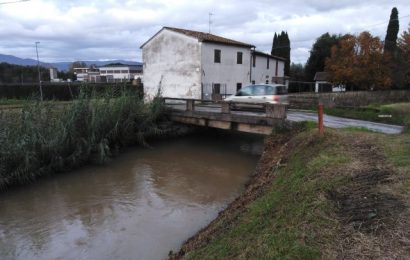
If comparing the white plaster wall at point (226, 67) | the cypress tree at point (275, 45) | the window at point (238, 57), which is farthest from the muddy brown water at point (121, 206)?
the cypress tree at point (275, 45)

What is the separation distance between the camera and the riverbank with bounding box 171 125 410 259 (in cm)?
360

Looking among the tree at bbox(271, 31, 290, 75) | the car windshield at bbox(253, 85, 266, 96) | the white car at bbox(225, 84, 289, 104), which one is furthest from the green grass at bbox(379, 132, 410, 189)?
the tree at bbox(271, 31, 290, 75)

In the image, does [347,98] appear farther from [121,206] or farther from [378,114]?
[121,206]

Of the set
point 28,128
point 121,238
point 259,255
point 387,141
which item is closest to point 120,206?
point 121,238

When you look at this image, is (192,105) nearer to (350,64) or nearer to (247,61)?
(247,61)

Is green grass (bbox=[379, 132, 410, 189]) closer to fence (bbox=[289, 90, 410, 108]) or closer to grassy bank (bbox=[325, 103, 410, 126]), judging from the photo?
grassy bank (bbox=[325, 103, 410, 126])

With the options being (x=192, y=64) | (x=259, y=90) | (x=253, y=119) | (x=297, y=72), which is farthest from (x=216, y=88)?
(x=297, y=72)

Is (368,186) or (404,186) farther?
(368,186)

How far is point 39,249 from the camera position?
6.96 m

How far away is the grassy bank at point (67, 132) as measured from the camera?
11.0m

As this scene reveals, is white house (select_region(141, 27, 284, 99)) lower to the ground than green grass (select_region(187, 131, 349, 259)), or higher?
higher

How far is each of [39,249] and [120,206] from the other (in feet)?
8.30

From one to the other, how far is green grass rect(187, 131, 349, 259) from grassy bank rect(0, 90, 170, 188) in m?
8.32

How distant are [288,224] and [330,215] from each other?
1.74ft
